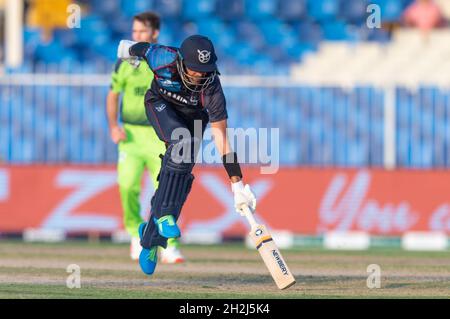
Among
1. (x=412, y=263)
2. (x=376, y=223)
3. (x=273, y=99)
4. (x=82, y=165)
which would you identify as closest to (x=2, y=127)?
(x=82, y=165)

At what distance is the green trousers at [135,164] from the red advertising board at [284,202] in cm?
353

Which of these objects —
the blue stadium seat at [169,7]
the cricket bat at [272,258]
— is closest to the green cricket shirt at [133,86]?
the cricket bat at [272,258]

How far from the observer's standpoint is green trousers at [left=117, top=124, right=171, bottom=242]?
1234 cm

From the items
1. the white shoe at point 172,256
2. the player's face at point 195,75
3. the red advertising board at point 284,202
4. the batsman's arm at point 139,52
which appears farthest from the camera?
the red advertising board at point 284,202

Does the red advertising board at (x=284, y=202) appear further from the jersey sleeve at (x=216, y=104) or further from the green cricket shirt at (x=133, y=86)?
the jersey sleeve at (x=216, y=104)

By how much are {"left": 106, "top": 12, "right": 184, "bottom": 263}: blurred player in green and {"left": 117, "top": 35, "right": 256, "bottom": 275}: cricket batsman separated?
209 cm

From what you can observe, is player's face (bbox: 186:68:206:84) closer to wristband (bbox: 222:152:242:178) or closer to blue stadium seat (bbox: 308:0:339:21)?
wristband (bbox: 222:152:242:178)

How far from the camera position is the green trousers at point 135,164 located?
1234cm

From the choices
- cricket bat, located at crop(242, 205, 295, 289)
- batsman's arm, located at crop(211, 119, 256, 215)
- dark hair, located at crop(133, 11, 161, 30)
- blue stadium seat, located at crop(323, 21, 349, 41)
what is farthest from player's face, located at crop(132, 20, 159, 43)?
blue stadium seat, located at crop(323, 21, 349, 41)

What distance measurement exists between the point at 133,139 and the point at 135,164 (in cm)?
26

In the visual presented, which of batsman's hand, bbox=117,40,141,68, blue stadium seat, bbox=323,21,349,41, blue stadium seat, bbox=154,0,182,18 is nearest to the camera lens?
batsman's hand, bbox=117,40,141,68

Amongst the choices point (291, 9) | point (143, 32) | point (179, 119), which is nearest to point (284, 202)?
→ point (143, 32)

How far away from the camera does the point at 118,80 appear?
40.5 feet
